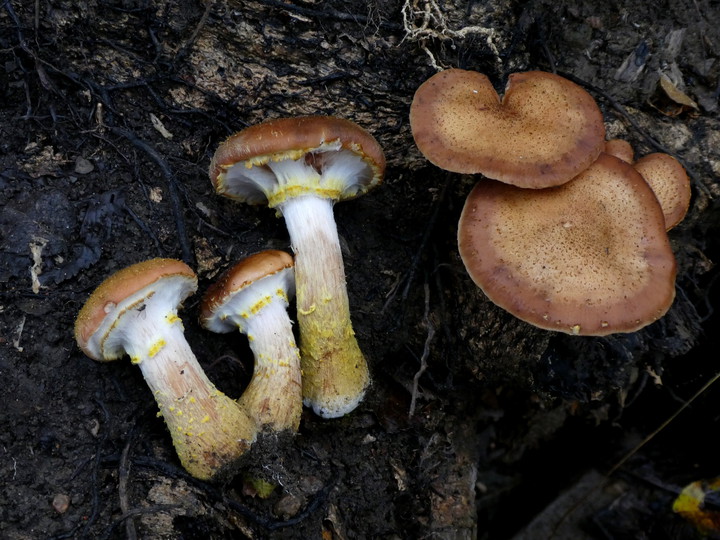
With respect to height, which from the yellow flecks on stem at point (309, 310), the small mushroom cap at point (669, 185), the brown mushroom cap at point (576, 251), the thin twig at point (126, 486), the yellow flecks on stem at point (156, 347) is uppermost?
the small mushroom cap at point (669, 185)

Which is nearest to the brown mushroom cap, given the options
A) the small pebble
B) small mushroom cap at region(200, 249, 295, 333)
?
small mushroom cap at region(200, 249, 295, 333)

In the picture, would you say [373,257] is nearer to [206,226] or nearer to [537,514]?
[206,226]

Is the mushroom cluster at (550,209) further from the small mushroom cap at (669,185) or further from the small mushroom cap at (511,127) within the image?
the small mushroom cap at (669,185)

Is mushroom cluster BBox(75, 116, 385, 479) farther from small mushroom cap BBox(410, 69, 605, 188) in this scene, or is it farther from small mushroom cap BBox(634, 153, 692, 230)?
small mushroom cap BBox(634, 153, 692, 230)

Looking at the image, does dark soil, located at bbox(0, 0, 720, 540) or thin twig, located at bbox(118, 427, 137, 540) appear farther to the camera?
dark soil, located at bbox(0, 0, 720, 540)

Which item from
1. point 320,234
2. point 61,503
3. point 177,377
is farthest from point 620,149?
point 61,503

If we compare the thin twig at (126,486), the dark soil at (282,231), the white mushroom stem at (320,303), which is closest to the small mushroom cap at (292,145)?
the white mushroom stem at (320,303)

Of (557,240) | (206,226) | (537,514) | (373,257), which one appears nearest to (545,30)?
(557,240)
